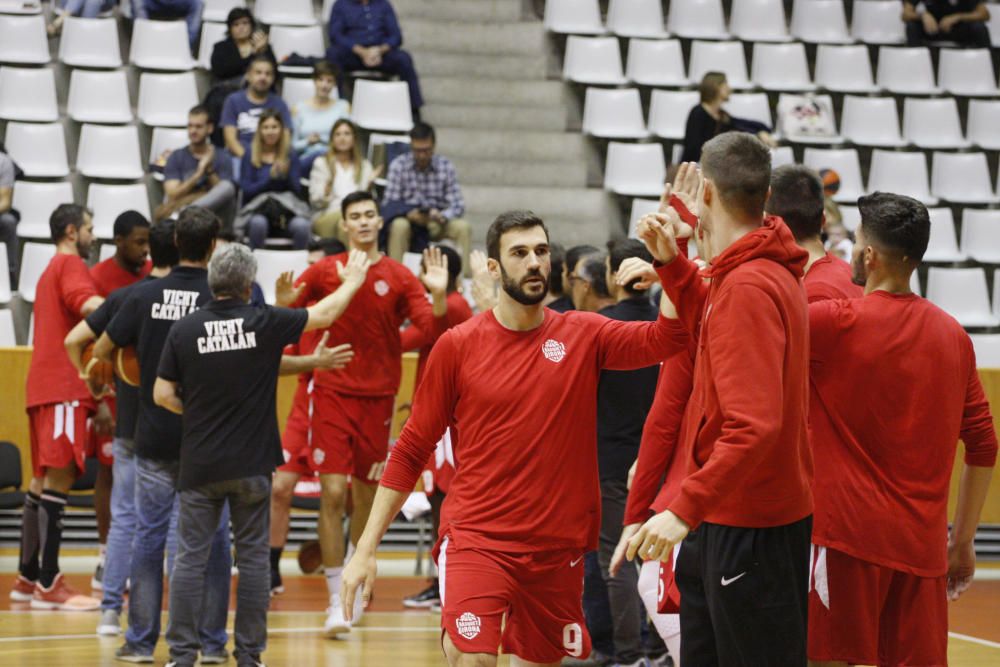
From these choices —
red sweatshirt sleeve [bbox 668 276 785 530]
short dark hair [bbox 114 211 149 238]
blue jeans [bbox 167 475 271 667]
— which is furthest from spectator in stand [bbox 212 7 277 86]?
red sweatshirt sleeve [bbox 668 276 785 530]

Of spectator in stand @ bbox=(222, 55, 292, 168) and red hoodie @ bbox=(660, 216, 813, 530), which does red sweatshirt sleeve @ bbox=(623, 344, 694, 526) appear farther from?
spectator in stand @ bbox=(222, 55, 292, 168)

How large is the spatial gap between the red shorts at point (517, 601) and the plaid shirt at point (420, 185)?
6952 mm

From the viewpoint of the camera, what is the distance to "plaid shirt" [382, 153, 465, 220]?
11.4 meters

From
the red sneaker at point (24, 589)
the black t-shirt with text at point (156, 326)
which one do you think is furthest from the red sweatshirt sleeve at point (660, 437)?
the red sneaker at point (24, 589)

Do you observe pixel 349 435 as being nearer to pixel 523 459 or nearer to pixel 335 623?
pixel 335 623

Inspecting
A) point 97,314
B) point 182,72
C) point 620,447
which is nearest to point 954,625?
point 620,447

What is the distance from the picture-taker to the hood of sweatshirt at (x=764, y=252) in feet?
11.9

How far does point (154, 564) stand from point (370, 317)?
1.90 metres

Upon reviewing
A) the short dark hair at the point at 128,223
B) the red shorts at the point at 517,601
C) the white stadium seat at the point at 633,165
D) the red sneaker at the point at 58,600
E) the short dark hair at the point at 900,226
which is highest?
the white stadium seat at the point at 633,165

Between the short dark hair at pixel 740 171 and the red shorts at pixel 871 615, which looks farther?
the red shorts at pixel 871 615

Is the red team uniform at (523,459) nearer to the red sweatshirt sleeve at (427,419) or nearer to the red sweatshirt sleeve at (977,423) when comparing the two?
the red sweatshirt sleeve at (427,419)

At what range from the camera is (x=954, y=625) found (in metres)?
8.34

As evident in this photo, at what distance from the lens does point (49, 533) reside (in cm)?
826

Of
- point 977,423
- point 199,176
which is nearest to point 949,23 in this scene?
point 199,176
